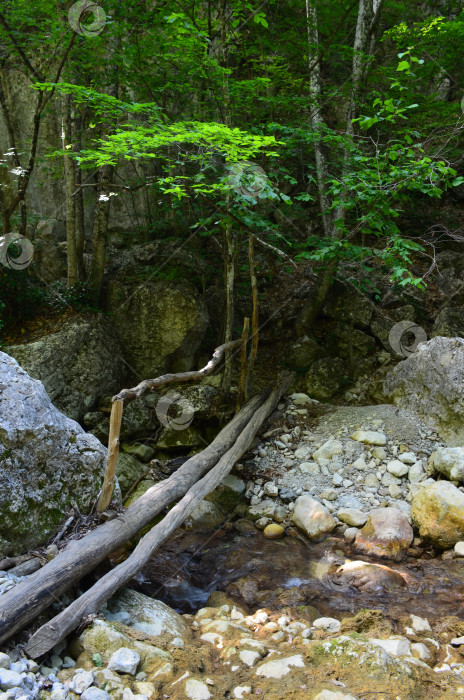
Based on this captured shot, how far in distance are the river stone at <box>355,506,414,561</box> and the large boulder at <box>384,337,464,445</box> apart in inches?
63.7

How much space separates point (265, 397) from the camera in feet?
24.2

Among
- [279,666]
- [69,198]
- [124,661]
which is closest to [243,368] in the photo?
[69,198]

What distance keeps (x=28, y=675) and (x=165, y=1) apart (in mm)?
9394

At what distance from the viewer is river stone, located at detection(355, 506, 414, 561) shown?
182 inches

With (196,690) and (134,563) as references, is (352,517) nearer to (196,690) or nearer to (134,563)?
(134,563)

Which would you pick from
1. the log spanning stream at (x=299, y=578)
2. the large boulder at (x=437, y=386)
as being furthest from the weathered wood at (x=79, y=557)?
the large boulder at (x=437, y=386)

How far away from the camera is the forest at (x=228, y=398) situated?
9.84ft

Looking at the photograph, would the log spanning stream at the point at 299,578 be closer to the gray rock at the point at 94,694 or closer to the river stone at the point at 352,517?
the river stone at the point at 352,517

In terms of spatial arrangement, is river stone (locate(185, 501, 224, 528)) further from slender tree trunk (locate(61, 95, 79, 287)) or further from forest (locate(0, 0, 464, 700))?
slender tree trunk (locate(61, 95, 79, 287))

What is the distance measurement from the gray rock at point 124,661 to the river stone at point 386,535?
9.15ft

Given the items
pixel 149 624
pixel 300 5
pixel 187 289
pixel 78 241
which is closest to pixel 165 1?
pixel 300 5

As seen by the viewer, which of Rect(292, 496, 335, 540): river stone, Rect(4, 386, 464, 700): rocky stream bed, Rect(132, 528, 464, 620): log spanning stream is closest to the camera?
Rect(4, 386, 464, 700): rocky stream bed

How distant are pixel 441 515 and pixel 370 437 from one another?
1621mm

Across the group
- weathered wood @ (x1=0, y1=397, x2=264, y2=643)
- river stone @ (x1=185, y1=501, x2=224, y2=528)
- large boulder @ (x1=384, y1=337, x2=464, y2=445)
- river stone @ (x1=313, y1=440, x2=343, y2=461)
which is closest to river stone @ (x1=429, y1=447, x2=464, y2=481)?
large boulder @ (x1=384, y1=337, x2=464, y2=445)
